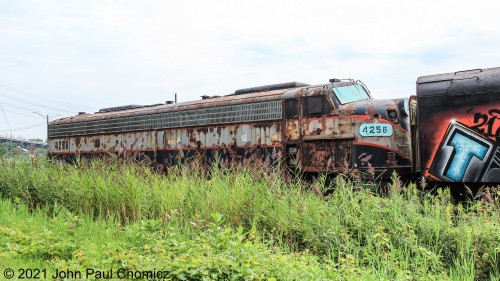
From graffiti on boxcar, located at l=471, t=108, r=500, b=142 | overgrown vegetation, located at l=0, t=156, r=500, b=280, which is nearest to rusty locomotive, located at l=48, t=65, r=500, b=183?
graffiti on boxcar, located at l=471, t=108, r=500, b=142

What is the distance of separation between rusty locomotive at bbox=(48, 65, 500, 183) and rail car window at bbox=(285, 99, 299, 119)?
1.0 inches

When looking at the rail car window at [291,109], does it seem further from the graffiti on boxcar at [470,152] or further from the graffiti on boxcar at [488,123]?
the graffiti on boxcar at [488,123]

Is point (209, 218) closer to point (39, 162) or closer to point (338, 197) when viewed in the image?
point (338, 197)

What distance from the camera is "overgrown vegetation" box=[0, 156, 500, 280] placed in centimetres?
529

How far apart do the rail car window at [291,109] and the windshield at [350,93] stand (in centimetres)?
110

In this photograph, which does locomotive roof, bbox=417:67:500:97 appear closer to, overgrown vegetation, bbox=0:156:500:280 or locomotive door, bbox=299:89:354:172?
locomotive door, bbox=299:89:354:172

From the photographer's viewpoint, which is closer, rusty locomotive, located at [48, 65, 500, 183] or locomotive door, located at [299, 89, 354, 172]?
rusty locomotive, located at [48, 65, 500, 183]

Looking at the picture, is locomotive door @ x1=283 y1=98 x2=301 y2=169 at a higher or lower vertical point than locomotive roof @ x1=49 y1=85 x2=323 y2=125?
lower

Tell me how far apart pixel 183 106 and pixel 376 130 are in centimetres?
725

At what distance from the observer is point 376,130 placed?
1164 centimetres

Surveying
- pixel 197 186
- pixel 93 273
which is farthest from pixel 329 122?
pixel 93 273

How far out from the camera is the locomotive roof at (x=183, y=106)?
45.5 ft

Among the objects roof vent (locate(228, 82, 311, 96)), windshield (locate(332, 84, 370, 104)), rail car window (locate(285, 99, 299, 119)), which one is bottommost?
rail car window (locate(285, 99, 299, 119))

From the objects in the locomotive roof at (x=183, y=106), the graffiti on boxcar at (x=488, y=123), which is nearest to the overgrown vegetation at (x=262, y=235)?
the graffiti on boxcar at (x=488, y=123)
